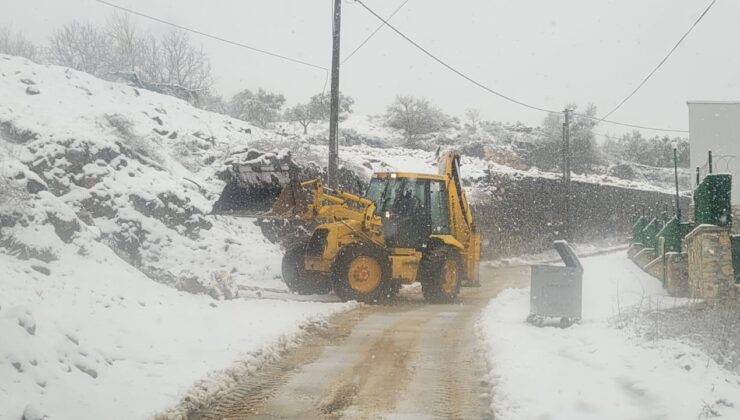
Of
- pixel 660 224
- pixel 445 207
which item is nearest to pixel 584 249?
pixel 660 224

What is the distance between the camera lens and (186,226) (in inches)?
647

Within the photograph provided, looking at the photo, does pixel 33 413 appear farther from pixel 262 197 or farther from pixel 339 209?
pixel 339 209

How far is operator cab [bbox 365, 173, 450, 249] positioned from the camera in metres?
14.2

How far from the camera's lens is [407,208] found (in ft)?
47.2

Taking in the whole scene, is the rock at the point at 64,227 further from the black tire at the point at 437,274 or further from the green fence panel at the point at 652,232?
the green fence panel at the point at 652,232

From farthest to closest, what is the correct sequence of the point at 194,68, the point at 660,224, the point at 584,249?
the point at 194,68
the point at 584,249
the point at 660,224

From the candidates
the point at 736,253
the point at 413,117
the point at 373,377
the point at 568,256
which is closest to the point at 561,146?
the point at 413,117

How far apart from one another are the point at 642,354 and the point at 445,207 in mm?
7956

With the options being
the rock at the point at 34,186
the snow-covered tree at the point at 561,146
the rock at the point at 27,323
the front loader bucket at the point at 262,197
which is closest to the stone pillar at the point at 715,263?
the front loader bucket at the point at 262,197

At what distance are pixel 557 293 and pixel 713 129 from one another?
87.1ft

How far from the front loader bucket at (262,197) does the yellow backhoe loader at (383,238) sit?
22 millimetres

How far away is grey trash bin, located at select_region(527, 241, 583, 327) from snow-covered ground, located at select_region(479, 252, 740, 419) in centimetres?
22

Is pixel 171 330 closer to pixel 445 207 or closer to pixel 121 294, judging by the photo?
pixel 121 294

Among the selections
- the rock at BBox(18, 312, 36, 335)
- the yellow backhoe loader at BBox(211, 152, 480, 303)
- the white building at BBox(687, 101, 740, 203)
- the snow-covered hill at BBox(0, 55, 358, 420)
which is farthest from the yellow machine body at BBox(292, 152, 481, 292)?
the white building at BBox(687, 101, 740, 203)
